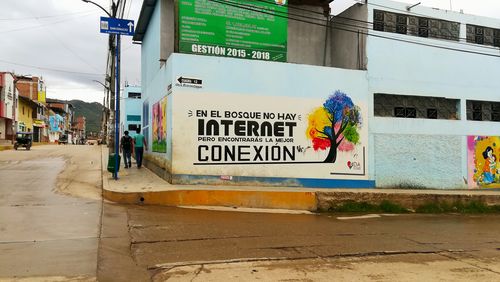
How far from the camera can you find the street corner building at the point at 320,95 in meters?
13.8

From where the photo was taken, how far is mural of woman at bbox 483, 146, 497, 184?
18.5 metres

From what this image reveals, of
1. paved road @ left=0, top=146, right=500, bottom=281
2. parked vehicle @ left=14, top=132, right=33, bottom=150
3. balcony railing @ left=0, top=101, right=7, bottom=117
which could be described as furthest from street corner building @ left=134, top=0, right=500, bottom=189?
balcony railing @ left=0, top=101, right=7, bottom=117

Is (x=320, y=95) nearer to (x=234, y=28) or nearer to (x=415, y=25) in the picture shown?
(x=234, y=28)

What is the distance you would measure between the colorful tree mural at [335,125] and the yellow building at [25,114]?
44.8 m

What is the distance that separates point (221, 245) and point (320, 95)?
29.2ft

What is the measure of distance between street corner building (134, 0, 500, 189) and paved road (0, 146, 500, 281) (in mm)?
3036

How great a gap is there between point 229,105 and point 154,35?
17.9 feet

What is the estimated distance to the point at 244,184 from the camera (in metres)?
14.0

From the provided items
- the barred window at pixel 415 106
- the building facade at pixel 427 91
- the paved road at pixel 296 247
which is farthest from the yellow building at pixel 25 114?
the paved road at pixel 296 247

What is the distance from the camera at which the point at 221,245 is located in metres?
7.47

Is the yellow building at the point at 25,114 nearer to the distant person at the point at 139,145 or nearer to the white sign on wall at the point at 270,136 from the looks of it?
the distant person at the point at 139,145

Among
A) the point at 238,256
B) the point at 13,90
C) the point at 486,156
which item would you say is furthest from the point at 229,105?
the point at 13,90

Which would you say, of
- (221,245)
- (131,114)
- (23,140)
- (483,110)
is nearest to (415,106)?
(483,110)

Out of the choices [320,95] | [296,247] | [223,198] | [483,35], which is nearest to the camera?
[296,247]
